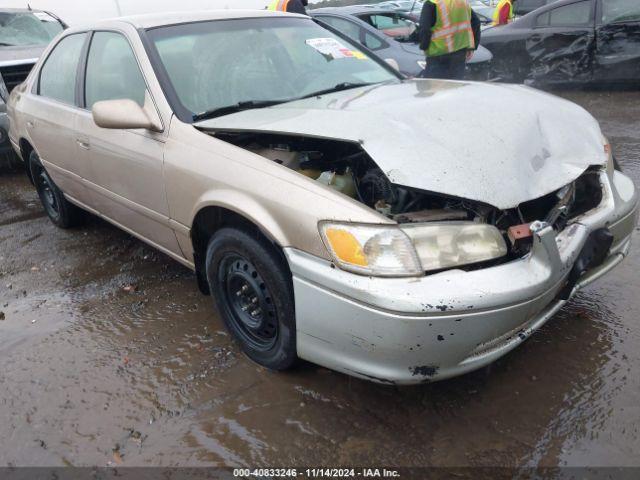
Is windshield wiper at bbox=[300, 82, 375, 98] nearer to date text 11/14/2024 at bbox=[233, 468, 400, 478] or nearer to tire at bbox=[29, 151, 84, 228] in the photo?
date text 11/14/2024 at bbox=[233, 468, 400, 478]

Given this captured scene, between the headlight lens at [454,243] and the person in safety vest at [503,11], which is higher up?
the person in safety vest at [503,11]

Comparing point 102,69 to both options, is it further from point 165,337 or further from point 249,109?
point 165,337

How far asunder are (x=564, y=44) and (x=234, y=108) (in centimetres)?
663

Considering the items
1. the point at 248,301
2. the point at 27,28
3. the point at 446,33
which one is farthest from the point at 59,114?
the point at 27,28

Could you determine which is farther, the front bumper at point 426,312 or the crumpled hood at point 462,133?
the crumpled hood at point 462,133

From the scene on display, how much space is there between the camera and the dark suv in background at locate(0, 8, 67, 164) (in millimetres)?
5914

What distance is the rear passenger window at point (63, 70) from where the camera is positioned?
3516 millimetres

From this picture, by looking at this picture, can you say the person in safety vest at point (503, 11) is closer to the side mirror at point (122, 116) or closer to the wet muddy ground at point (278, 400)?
the wet muddy ground at point (278, 400)

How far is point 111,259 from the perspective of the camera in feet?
12.4

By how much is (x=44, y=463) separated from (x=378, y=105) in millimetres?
2045

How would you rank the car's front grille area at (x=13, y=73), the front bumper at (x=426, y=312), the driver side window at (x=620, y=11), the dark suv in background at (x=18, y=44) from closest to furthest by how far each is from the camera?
the front bumper at (x=426, y=312) < the dark suv in background at (x=18, y=44) < the car's front grille area at (x=13, y=73) < the driver side window at (x=620, y=11)

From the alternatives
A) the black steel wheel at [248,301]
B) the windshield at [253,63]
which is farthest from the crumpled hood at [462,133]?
the black steel wheel at [248,301]

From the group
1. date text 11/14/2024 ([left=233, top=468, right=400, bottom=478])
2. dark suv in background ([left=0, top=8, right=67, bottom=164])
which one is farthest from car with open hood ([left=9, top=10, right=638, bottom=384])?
dark suv in background ([left=0, top=8, right=67, bottom=164])

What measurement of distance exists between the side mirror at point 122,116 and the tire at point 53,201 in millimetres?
1863
